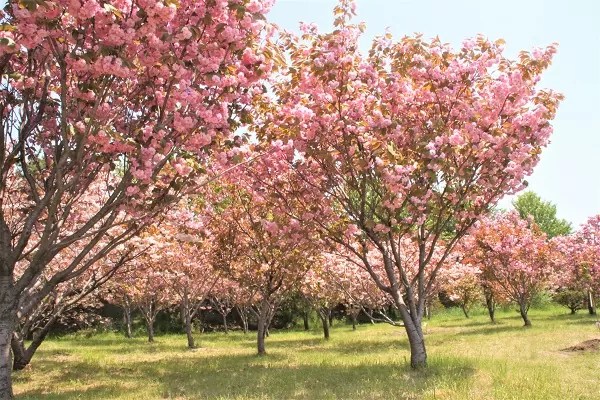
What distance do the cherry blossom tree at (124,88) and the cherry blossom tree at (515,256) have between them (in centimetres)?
2470

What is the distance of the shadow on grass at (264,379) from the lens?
10133 millimetres

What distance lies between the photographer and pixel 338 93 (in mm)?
10359

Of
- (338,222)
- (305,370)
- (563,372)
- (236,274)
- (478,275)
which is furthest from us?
(478,275)

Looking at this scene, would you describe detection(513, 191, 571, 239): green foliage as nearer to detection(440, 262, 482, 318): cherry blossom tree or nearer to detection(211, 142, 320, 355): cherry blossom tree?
detection(440, 262, 482, 318): cherry blossom tree

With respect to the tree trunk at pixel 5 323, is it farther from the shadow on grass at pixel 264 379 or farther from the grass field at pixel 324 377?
the shadow on grass at pixel 264 379

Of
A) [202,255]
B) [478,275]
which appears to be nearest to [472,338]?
[478,275]

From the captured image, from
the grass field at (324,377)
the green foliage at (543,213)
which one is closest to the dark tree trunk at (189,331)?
the grass field at (324,377)

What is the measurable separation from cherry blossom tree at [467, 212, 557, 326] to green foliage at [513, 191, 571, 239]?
4384 centimetres

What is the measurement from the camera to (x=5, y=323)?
26.3 ft

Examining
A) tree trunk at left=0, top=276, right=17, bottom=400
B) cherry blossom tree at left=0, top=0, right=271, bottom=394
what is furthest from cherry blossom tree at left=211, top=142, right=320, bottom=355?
tree trunk at left=0, top=276, right=17, bottom=400

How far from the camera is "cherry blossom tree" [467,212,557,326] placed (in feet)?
96.4

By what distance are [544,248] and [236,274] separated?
64.2ft

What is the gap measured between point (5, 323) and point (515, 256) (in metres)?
27.9

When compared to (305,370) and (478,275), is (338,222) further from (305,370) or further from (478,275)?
(478,275)
